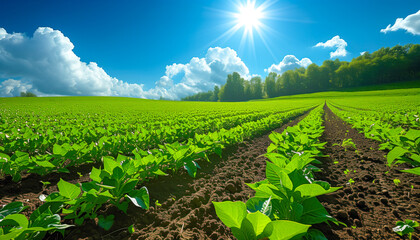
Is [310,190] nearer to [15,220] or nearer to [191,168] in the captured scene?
[191,168]

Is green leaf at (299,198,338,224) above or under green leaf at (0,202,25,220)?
under

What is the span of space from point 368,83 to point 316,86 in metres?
22.0

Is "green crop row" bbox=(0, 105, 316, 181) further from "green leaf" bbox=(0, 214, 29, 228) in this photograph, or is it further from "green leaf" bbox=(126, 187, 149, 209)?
"green leaf" bbox=(0, 214, 29, 228)

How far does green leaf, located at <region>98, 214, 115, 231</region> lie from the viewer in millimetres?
1940

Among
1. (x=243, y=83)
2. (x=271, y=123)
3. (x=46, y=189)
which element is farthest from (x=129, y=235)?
(x=243, y=83)

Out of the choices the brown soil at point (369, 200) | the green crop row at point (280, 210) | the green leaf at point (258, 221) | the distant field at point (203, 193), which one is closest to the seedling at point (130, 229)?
the distant field at point (203, 193)

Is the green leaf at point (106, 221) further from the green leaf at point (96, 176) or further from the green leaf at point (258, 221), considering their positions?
the green leaf at point (258, 221)

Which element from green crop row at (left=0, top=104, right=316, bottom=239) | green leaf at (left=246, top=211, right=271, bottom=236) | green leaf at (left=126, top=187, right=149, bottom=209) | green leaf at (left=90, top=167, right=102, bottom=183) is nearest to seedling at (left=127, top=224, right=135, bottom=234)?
green crop row at (left=0, top=104, right=316, bottom=239)

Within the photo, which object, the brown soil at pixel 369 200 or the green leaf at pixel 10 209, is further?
the brown soil at pixel 369 200

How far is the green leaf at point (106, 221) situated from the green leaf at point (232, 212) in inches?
63.4

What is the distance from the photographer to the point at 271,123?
10.7 metres

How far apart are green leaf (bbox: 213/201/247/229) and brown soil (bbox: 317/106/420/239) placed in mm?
1492

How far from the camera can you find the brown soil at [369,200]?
1.92 meters

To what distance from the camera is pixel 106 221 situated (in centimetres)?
200
